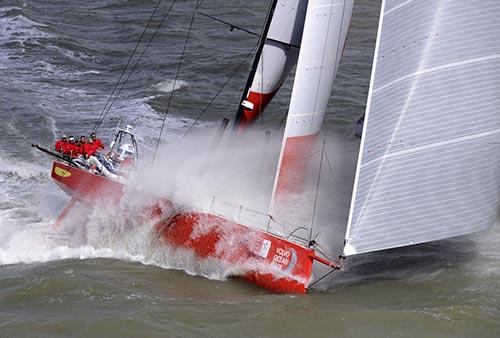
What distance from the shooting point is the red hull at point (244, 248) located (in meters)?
9.28

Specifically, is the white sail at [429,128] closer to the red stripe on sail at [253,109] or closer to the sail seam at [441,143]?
the sail seam at [441,143]

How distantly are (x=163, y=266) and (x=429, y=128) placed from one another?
3558 mm

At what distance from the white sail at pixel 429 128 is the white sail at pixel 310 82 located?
1.13m

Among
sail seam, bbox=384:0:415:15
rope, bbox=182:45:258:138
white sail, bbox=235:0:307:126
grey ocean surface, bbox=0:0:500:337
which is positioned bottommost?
grey ocean surface, bbox=0:0:500:337

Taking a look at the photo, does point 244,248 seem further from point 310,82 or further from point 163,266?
point 310,82

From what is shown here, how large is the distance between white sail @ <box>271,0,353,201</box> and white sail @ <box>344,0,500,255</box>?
1127mm

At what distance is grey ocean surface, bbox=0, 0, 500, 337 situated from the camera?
8.27 m

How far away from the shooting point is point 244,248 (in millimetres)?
9586

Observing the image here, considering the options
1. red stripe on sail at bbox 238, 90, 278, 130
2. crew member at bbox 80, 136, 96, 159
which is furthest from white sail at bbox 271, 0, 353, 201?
crew member at bbox 80, 136, 96, 159

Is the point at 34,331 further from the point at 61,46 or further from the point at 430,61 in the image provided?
the point at 61,46

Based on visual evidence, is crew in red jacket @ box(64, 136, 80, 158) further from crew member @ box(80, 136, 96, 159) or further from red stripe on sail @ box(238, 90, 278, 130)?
red stripe on sail @ box(238, 90, 278, 130)

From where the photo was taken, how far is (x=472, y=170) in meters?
8.31

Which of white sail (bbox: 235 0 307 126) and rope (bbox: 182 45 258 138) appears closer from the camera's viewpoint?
white sail (bbox: 235 0 307 126)

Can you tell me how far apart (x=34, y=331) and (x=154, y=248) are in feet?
7.51
